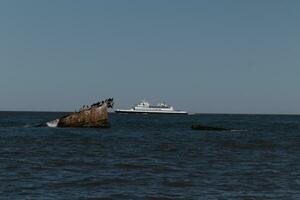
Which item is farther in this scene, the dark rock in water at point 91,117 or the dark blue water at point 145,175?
the dark rock in water at point 91,117

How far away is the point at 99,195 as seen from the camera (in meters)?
19.7

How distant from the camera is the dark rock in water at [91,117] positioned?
7175 cm

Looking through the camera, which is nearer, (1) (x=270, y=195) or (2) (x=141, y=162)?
(1) (x=270, y=195)

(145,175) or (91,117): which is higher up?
(91,117)

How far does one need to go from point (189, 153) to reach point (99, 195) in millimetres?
18409

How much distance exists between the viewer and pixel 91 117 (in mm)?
73812

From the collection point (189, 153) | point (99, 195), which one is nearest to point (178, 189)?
point (99, 195)

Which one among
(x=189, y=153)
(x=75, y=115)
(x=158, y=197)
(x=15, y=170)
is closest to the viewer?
(x=158, y=197)

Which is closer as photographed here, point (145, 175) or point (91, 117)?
point (145, 175)

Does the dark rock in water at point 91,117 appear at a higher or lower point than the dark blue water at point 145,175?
higher

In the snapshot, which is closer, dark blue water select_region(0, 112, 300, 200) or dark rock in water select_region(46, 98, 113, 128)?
dark blue water select_region(0, 112, 300, 200)

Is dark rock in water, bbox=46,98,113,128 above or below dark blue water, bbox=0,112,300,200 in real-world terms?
above

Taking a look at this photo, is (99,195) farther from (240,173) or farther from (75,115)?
(75,115)

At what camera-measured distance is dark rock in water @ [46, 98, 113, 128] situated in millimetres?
71750
